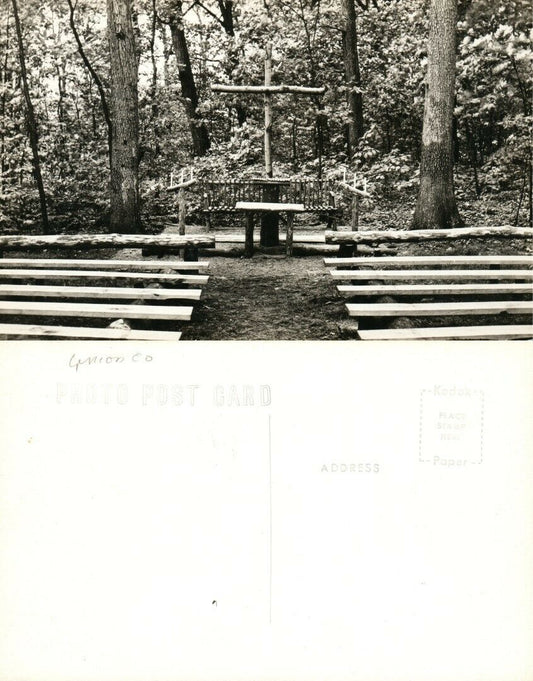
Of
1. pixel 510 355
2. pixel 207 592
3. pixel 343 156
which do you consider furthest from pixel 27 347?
pixel 343 156

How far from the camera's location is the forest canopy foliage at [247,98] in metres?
5.35

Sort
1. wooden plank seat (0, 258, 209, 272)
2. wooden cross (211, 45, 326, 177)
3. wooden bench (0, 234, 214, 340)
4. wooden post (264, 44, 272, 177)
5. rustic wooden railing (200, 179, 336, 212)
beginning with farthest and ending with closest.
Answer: rustic wooden railing (200, 179, 336, 212)
wooden post (264, 44, 272, 177)
wooden cross (211, 45, 326, 177)
wooden plank seat (0, 258, 209, 272)
wooden bench (0, 234, 214, 340)

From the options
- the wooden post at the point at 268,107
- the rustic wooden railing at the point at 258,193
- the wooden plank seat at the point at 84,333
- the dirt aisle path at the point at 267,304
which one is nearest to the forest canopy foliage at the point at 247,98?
the rustic wooden railing at the point at 258,193

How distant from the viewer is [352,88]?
35.6ft

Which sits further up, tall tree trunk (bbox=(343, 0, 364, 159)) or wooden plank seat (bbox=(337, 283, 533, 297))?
tall tree trunk (bbox=(343, 0, 364, 159))

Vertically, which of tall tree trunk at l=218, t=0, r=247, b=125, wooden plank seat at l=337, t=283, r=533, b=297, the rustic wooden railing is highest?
tall tree trunk at l=218, t=0, r=247, b=125

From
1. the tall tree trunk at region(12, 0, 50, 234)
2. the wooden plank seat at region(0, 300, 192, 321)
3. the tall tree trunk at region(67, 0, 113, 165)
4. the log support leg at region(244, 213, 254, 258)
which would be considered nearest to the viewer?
the wooden plank seat at region(0, 300, 192, 321)

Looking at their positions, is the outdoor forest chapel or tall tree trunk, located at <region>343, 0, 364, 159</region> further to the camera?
tall tree trunk, located at <region>343, 0, 364, 159</region>

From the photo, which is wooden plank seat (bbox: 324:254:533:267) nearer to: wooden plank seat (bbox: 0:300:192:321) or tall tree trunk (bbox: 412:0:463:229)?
wooden plank seat (bbox: 0:300:192:321)

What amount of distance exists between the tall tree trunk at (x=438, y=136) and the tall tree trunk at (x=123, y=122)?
10.0 feet

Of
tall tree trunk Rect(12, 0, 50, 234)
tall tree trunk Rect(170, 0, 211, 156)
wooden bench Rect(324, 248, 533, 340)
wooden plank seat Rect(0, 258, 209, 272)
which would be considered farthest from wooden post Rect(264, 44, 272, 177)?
tall tree trunk Rect(170, 0, 211, 156)

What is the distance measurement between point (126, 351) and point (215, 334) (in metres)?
0.58

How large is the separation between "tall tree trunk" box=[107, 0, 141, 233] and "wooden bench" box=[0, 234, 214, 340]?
237cm

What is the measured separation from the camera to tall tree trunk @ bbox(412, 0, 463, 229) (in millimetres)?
5820
